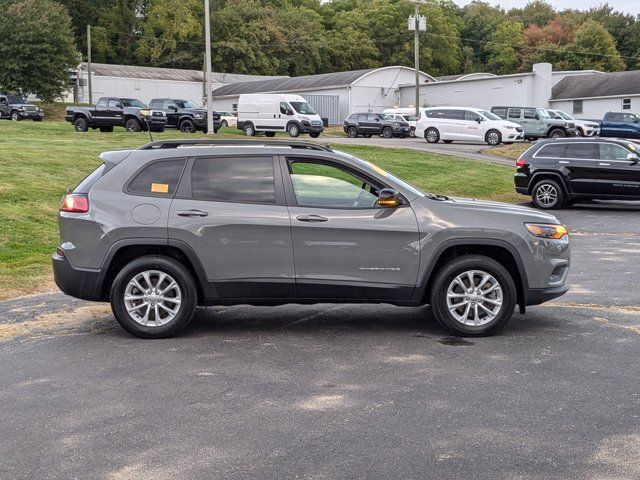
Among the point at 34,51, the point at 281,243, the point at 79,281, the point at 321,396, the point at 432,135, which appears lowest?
the point at 321,396

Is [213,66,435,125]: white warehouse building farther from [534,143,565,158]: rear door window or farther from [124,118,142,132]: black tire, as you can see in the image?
[534,143,565,158]: rear door window

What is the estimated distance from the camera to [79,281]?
25.0 feet

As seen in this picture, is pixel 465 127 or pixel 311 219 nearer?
pixel 311 219

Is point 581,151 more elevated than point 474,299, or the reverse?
point 581,151

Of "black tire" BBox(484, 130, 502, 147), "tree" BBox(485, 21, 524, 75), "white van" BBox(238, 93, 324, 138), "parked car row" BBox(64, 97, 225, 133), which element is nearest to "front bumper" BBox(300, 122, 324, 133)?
"white van" BBox(238, 93, 324, 138)

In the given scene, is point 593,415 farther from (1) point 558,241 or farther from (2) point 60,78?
(2) point 60,78

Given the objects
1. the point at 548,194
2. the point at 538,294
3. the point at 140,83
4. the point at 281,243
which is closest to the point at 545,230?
the point at 538,294

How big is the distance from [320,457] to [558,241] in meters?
3.97

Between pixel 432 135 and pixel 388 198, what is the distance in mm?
34417

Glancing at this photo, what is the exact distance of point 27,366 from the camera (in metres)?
6.70

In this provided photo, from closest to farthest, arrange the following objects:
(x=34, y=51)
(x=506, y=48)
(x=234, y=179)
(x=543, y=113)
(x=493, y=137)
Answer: (x=234, y=179), (x=493, y=137), (x=543, y=113), (x=34, y=51), (x=506, y=48)

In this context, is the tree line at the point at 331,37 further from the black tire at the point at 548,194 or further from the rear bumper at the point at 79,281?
Result: the rear bumper at the point at 79,281

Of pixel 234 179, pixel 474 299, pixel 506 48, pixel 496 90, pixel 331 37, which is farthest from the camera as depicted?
pixel 506 48

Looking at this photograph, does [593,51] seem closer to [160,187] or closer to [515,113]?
[515,113]
